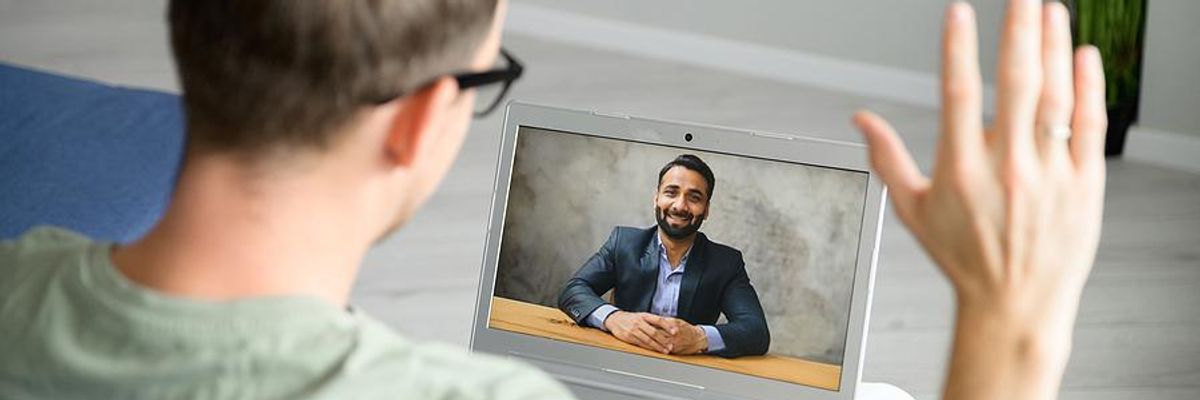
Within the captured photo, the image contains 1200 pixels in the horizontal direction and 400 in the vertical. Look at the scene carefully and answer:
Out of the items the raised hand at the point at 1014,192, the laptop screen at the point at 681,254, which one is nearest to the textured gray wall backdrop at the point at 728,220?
the laptop screen at the point at 681,254

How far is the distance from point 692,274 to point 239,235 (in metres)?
0.91

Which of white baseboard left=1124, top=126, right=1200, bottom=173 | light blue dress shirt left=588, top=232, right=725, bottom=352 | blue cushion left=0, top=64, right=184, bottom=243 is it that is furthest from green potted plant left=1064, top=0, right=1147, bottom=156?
light blue dress shirt left=588, top=232, right=725, bottom=352

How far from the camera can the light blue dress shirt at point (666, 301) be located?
163cm

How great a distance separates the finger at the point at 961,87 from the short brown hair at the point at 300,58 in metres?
0.24

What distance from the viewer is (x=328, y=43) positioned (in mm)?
788

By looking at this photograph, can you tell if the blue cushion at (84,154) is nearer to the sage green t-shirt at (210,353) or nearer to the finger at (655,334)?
the finger at (655,334)

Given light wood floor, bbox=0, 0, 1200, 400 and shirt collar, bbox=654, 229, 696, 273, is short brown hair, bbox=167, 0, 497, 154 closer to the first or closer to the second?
shirt collar, bbox=654, 229, 696, 273

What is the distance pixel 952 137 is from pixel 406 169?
0.29 meters

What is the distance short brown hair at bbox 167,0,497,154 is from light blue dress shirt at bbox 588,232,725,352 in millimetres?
809

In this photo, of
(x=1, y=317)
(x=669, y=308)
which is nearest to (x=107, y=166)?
(x=669, y=308)

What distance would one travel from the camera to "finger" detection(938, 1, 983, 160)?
0.76m

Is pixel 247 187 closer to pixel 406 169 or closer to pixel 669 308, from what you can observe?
pixel 406 169

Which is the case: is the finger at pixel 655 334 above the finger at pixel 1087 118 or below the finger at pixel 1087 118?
below

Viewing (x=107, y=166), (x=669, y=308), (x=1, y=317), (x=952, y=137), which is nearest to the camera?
(x=952, y=137)
